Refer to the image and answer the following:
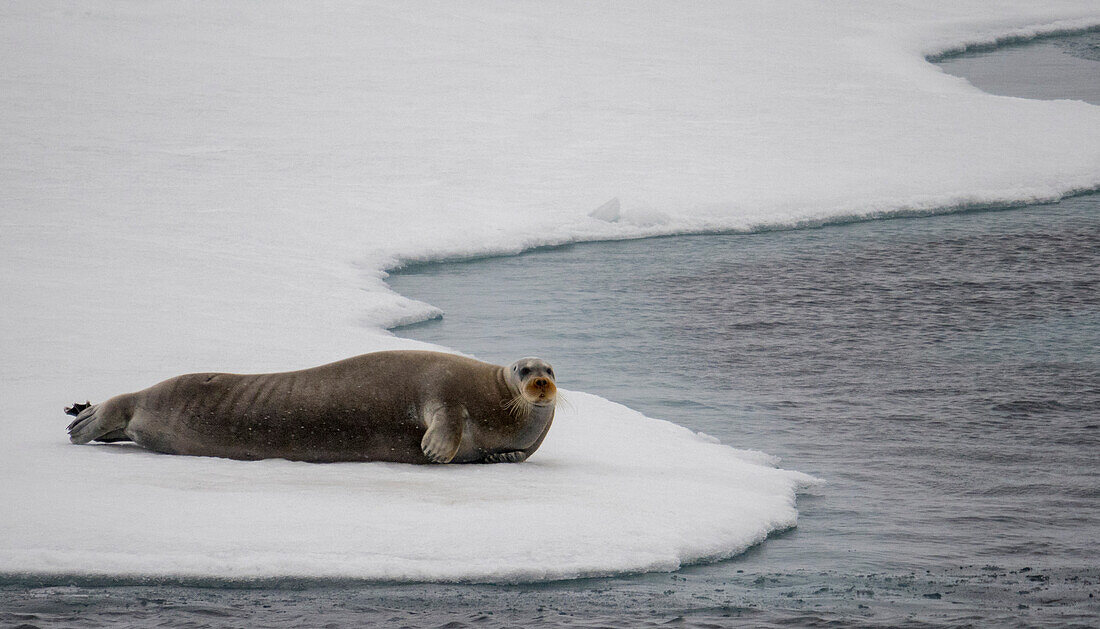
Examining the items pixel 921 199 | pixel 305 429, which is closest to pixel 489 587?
pixel 305 429

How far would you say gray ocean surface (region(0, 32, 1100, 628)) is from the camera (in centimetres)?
421

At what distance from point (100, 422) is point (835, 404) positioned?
3.99 metres

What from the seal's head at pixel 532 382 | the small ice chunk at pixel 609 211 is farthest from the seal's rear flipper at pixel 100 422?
the small ice chunk at pixel 609 211

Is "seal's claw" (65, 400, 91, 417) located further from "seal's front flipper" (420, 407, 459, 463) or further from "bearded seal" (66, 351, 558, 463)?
"seal's front flipper" (420, 407, 459, 463)

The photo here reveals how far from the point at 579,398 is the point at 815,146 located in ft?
29.0

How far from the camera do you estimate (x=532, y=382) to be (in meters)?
5.45

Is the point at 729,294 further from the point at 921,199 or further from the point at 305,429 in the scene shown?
the point at 305,429

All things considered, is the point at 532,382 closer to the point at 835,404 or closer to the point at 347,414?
the point at 347,414

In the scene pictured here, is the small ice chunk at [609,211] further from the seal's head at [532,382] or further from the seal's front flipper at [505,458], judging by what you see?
the seal's front flipper at [505,458]

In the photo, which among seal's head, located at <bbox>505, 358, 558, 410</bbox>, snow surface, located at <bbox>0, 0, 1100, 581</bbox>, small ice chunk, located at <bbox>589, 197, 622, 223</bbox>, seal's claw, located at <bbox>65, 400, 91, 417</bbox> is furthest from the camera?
small ice chunk, located at <bbox>589, 197, 622, 223</bbox>

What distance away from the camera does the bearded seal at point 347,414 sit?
5.62 meters

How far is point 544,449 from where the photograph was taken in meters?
6.05

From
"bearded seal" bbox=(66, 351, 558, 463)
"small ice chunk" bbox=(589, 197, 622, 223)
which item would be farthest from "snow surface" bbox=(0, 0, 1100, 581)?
"bearded seal" bbox=(66, 351, 558, 463)

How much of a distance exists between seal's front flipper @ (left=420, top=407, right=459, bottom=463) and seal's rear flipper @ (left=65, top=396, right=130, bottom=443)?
1.36 meters
